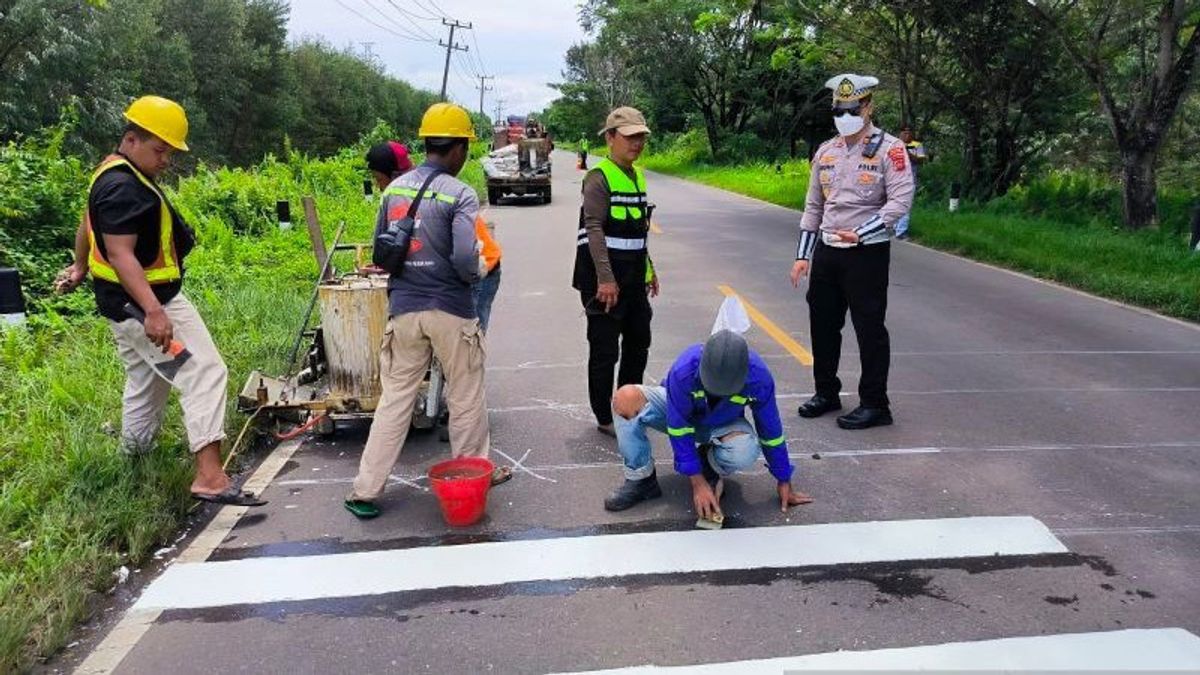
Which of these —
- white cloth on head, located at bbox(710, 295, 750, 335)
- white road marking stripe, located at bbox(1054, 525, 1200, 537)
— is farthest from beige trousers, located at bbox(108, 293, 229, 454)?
white road marking stripe, located at bbox(1054, 525, 1200, 537)

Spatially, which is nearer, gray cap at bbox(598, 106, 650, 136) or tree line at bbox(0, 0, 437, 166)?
gray cap at bbox(598, 106, 650, 136)

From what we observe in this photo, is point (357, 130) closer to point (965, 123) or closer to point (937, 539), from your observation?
point (965, 123)

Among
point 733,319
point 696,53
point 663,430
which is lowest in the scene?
point 663,430

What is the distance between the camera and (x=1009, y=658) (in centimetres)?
291

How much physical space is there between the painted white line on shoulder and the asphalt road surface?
0.01m

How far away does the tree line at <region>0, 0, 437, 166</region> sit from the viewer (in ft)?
72.7

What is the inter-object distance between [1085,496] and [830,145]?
2.43 meters

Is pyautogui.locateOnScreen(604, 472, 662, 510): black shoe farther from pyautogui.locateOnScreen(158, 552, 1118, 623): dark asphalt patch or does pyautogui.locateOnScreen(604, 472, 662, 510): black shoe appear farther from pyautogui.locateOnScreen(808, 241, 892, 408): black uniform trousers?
pyautogui.locateOnScreen(808, 241, 892, 408): black uniform trousers

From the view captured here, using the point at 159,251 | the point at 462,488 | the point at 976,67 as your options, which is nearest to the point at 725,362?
the point at 462,488

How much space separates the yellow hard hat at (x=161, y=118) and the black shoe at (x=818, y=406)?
12.5 ft

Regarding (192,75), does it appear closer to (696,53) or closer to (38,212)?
(696,53)

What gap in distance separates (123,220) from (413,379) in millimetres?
1414

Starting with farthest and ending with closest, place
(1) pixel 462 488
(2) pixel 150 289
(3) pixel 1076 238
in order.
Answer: (3) pixel 1076 238 → (1) pixel 462 488 → (2) pixel 150 289

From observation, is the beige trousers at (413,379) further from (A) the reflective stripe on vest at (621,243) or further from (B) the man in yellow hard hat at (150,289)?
(A) the reflective stripe on vest at (621,243)
